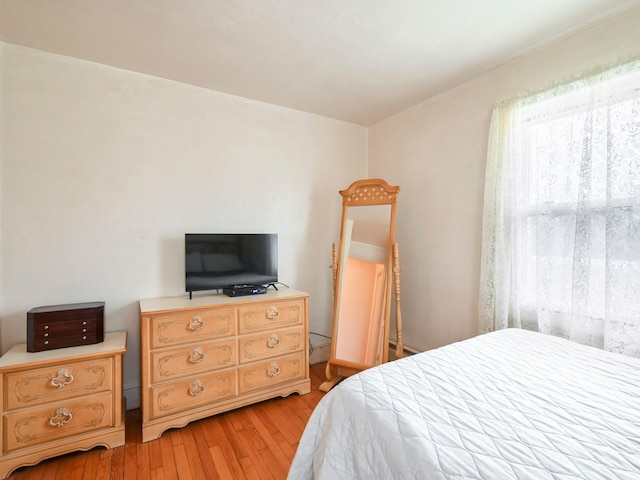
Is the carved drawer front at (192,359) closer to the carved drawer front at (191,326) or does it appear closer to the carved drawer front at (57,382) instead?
the carved drawer front at (191,326)

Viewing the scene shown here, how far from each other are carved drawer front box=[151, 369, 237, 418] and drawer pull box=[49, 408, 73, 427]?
43 cm

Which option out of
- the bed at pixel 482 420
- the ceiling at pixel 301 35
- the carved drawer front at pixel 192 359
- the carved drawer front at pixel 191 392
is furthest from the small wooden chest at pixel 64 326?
the ceiling at pixel 301 35

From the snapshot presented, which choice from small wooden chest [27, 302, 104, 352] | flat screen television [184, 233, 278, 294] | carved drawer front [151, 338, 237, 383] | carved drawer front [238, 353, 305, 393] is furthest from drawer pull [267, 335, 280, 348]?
small wooden chest [27, 302, 104, 352]

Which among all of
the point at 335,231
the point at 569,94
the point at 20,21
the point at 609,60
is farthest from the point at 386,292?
the point at 20,21

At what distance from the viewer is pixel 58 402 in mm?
1737

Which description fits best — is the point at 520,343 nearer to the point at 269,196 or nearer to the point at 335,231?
the point at 335,231

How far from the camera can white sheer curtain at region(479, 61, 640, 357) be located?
158cm

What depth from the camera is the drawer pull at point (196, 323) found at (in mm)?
2064

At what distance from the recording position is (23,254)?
198cm

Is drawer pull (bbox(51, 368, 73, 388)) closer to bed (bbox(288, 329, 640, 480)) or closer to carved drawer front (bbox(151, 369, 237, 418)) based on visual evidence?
carved drawer front (bbox(151, 369, 237, 418))

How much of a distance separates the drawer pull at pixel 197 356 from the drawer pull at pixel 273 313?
536mm

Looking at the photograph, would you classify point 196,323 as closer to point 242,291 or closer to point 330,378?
point 242,291

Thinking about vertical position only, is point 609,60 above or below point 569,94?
above

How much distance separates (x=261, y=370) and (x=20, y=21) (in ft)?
8.80
